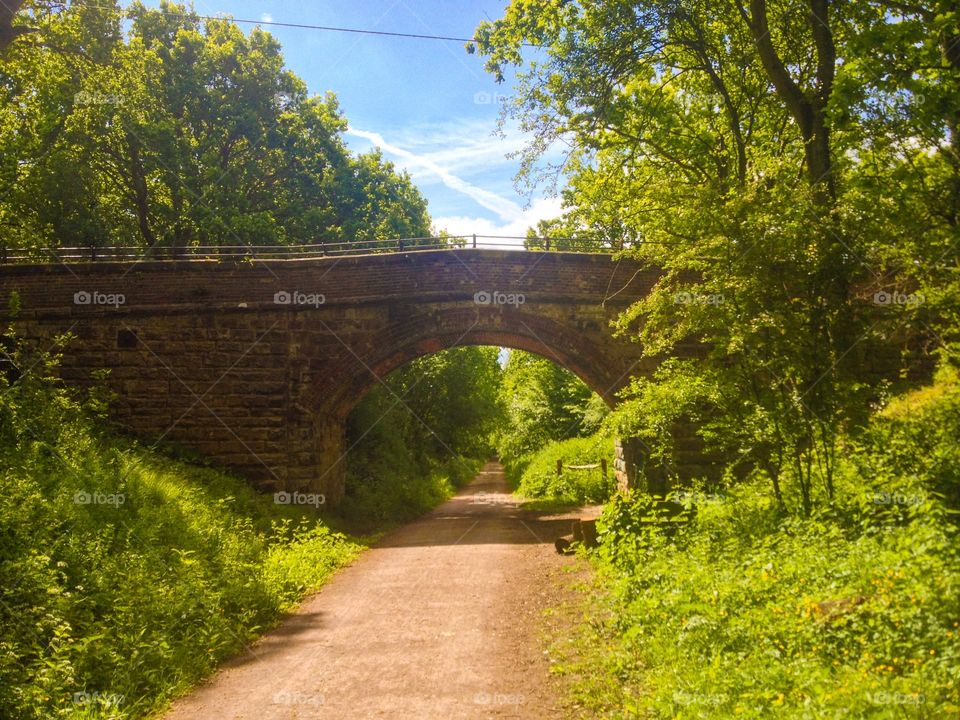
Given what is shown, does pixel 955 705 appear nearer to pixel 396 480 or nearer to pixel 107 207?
pixel 396 480

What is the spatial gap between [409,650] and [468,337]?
928cm

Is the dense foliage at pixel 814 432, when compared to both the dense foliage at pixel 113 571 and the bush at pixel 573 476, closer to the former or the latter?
the dense foliage at pixel 113 571

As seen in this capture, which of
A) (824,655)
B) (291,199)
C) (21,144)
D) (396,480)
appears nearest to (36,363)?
(396,480)

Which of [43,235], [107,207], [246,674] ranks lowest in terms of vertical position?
[246,674]

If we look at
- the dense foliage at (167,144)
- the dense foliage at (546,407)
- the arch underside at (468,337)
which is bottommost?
the dense foliage at (546,407)

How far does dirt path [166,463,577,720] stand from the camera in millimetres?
4789

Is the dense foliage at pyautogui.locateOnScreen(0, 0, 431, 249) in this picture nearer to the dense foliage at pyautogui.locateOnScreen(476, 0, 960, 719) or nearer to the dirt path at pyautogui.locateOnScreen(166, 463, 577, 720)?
the dirt path at pyautogui.locateOnScreen(166, 463, 577, 720)

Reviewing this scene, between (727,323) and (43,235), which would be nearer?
(727,323)

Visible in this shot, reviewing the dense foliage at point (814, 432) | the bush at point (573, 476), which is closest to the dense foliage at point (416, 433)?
the bush at point (573, 476)

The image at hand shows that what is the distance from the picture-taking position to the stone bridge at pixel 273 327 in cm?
1398

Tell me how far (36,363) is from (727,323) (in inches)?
510

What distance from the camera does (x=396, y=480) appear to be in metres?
19.0

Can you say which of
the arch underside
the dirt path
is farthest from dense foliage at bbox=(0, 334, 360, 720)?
the arch underside

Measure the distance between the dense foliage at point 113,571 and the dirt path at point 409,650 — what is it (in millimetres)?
433
